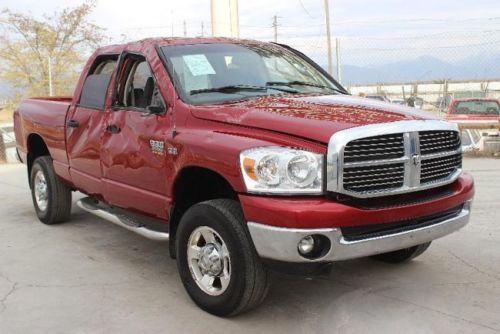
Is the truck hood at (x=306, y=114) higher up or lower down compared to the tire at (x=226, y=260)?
higher up

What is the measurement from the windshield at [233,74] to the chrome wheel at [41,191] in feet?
9.10

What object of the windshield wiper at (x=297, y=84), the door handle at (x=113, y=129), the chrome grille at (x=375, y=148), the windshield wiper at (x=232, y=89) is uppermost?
the windshield wiper at (x=297, y=84)

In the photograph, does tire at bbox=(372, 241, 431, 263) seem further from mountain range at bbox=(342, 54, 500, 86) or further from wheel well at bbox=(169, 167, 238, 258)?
mountain range at bbox=(342, 54, 500, 86)

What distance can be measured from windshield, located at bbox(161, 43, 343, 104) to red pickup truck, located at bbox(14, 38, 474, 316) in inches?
0.6

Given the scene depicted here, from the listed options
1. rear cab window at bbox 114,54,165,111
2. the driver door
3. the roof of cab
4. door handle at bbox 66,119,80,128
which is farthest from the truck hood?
door handle at bbox 66,119,80,128

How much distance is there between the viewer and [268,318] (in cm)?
405


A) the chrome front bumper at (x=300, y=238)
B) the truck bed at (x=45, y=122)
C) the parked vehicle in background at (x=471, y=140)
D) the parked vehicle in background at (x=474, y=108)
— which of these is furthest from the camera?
the parked vehicle in background at (x=474, y=108)

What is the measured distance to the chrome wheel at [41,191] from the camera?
6.78m

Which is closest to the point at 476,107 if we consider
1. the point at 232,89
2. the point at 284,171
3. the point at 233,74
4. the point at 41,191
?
the point at 41,191

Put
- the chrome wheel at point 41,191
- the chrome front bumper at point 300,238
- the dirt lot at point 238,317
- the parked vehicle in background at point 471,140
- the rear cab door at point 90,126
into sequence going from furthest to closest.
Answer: the parked vehicle in background at point 471,140
the chrome wheel at point 41,191
the rear cab door at point 90,126
the dirt lot at point 238,317
the chrome front bumper at point 300,238

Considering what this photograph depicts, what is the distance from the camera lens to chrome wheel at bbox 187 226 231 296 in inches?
156

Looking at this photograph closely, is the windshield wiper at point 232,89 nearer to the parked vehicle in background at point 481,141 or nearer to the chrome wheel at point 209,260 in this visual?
the chrome wheel at point 209,260

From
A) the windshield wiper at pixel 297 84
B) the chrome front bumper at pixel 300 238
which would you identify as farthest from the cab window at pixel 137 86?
the chrome front bumper at pixel 300 238

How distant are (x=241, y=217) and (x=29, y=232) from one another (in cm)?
361
